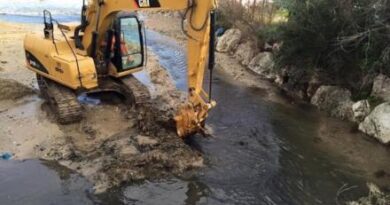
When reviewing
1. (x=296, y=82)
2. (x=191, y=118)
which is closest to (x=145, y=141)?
(x=191, y=118)

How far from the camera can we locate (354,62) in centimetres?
1063

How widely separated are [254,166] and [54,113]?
4405mm

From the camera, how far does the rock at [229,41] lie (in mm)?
16078

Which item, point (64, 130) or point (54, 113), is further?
point (54, 113)

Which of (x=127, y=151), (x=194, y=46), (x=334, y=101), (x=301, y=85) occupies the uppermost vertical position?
(x=194, y=46)

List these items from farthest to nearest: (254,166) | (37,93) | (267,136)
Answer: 1. (37,93)
2. (267,136)
3. (254,166)

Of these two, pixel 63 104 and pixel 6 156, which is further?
pixel 63 104

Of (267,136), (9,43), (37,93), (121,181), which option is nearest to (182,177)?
(121,181)

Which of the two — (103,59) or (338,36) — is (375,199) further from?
(103,59)

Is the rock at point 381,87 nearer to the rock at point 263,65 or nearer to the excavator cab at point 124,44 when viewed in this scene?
the rock at point 263,65

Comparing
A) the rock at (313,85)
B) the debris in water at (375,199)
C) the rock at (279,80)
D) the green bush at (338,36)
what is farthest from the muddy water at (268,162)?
the rock at (279,80)

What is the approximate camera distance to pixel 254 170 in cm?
801

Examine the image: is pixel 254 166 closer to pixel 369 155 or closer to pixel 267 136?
pixel 267 136

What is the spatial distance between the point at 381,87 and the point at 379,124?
1079 mm
